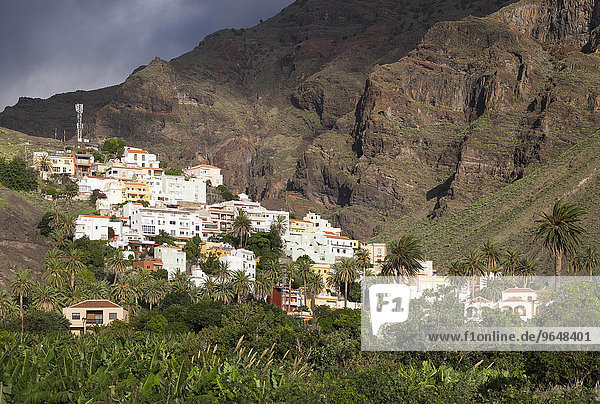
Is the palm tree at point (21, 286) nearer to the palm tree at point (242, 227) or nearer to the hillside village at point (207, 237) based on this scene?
the hillside village at point (207, 237)

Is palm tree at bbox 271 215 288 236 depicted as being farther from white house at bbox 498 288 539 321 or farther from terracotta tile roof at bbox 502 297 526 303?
terracotta tile roof at bbox 502 297 526 303

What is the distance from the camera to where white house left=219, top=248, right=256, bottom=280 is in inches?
4593

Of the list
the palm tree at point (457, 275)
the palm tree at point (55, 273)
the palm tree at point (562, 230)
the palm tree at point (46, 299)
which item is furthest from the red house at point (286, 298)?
the palm tree at point (562, 230)

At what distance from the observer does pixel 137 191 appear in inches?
5778

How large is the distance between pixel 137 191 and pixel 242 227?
2489 cm

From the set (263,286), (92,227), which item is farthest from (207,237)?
(263,286)

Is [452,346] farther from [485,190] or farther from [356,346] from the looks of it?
[485,190]

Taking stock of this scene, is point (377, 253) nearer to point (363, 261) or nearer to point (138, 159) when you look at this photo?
point (363, 261)

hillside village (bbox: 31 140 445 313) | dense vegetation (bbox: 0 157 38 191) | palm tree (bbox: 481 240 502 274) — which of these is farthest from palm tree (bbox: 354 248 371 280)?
dense vegetation (bbox: 0 157 38 191)

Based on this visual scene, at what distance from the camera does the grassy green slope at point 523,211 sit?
5153 inches

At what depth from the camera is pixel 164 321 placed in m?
85.8

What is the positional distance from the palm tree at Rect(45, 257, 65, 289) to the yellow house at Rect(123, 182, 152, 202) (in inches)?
1746

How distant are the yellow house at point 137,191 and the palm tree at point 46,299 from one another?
53722 mm

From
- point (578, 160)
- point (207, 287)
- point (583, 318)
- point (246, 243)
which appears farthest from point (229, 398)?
point (578, 160)
